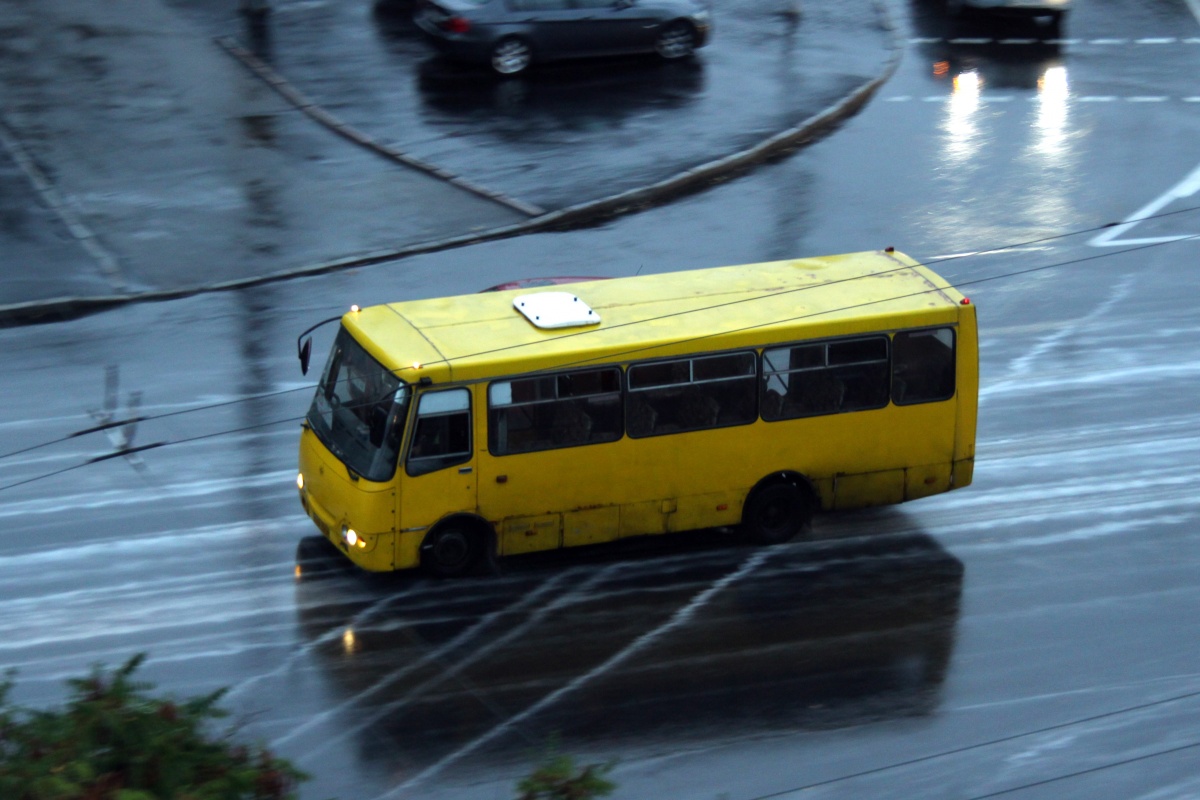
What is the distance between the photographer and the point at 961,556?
1359 cm

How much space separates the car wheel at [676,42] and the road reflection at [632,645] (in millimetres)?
14907

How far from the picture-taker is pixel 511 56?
25.5 meters

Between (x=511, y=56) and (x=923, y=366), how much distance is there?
13897 millimetres

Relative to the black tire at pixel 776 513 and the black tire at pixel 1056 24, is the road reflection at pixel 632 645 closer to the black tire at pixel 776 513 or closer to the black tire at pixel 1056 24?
the black tire at pixel 776 513

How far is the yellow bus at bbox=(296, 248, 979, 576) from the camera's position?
12219mm

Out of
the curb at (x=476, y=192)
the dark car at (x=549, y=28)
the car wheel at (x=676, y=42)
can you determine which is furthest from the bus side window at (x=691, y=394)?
the car wheel at (x=676, y=42)

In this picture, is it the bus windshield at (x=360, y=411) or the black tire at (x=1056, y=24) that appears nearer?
the bus windshield at (x=360, y=411)

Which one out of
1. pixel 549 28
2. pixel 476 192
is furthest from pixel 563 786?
pixel 549 28

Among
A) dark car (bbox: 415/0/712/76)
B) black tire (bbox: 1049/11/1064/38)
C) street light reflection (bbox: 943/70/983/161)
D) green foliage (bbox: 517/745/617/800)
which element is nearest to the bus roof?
green foliage (bbox: 517/745/617/800)

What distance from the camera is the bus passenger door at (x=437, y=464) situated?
12102 millimetres

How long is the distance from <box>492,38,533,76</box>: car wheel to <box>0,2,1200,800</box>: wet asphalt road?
694 centimetres

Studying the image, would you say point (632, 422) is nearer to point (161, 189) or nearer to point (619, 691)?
point (619, 691)

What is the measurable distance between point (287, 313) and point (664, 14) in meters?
11.3

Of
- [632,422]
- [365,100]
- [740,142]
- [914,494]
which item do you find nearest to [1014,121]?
[740,142]
